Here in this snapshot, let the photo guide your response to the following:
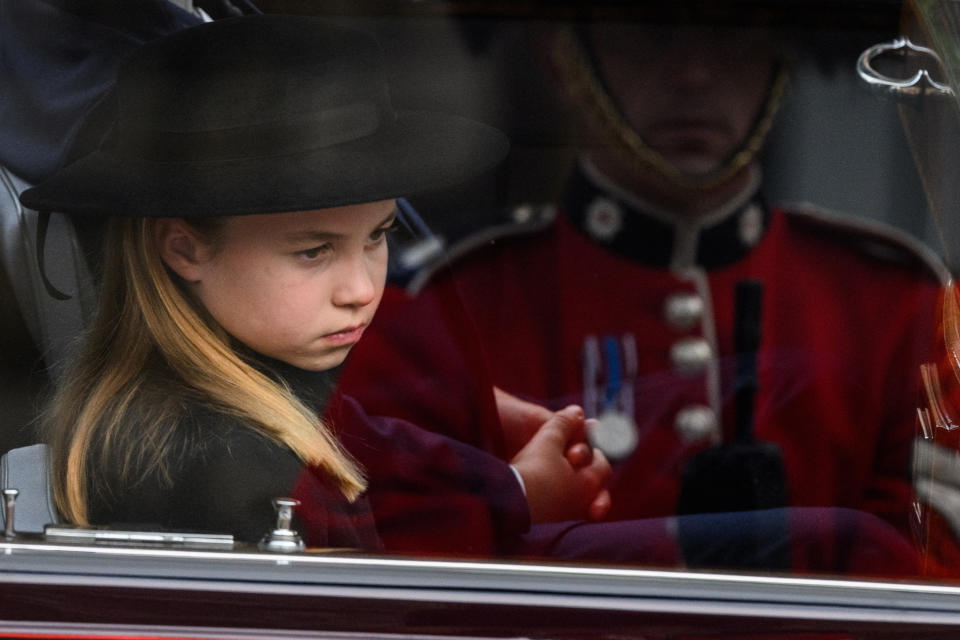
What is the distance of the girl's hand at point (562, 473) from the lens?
154 centimetres

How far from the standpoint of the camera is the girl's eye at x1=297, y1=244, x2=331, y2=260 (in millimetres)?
1329

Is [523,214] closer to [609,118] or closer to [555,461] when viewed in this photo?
[609,118]

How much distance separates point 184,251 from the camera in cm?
131

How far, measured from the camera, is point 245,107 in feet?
4.25

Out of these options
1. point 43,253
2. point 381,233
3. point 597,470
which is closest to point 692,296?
point 597,470

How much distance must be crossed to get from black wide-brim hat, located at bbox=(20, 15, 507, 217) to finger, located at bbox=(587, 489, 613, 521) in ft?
1.71

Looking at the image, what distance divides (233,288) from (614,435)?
703 millimetres

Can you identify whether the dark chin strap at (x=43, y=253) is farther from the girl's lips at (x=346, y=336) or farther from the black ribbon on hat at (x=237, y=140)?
the girl's lips at (x=346, y=336)

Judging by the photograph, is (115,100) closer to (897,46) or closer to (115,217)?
(115,217)

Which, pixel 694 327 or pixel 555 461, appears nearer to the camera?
pixel 555 461

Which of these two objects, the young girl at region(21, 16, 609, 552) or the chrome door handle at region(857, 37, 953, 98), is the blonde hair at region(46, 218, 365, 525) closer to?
the young girl at region(21, 16, 609, 552)

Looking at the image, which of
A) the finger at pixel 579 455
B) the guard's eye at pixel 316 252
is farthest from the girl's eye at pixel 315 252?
the finger at pixel 579 455

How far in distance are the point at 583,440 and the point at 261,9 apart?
723mm

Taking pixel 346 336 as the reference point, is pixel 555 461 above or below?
below
